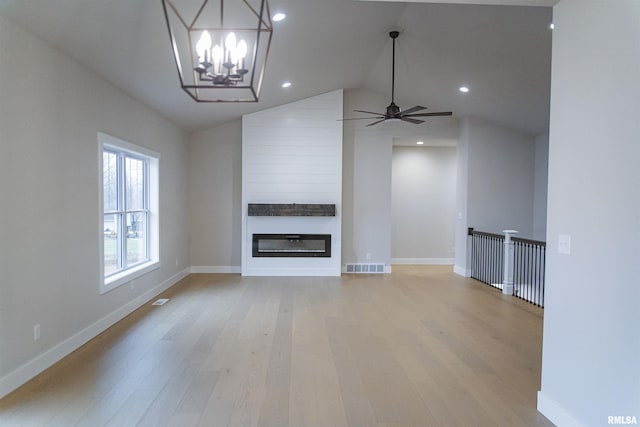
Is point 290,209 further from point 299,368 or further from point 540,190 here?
point 540,190

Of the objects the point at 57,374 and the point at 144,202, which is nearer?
the point at 57,374

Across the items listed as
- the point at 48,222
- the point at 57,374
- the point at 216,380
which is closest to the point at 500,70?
the point at 216,380

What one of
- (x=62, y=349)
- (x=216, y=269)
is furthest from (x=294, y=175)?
(x=62, y=349)

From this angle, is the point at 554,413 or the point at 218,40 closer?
the point at 554,413

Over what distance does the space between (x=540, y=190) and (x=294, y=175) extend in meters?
4.86

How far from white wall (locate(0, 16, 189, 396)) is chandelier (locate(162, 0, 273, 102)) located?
41.1 inches

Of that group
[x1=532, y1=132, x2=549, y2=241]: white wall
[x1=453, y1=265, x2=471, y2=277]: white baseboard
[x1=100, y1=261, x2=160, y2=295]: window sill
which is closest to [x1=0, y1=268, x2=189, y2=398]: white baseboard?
[x1=100, y1=261, x2=160, y2=295]: window sill

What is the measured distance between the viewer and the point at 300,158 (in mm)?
7238

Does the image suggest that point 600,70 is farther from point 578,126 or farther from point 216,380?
point 216,380

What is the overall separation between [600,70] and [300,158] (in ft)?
18.0

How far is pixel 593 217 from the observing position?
217 cm

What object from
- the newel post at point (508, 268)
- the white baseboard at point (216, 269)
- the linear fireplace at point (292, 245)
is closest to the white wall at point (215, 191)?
the white baseboard at point (216, 269)

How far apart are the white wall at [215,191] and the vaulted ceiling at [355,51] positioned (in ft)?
1.29

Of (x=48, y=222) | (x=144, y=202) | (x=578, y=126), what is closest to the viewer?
(x=578, y=126)
